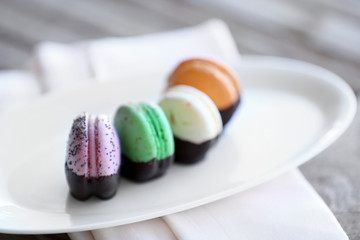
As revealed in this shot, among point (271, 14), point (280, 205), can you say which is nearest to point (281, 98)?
point (280, 205)

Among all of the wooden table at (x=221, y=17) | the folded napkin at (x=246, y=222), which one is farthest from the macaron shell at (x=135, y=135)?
the wooden table at (x=221, y=17)

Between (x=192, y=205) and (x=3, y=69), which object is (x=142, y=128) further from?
(x=3, y=69)

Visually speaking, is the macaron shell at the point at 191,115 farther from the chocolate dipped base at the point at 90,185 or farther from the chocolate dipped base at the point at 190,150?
A: the chocolate dipped base at the point at 90,185

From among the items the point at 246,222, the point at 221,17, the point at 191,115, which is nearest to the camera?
the point at 246,222

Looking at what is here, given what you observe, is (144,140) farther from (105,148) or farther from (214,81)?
(214,81)

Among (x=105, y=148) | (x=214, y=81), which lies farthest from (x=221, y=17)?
(x=105, y=148)

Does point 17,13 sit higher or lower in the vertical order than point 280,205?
lower
